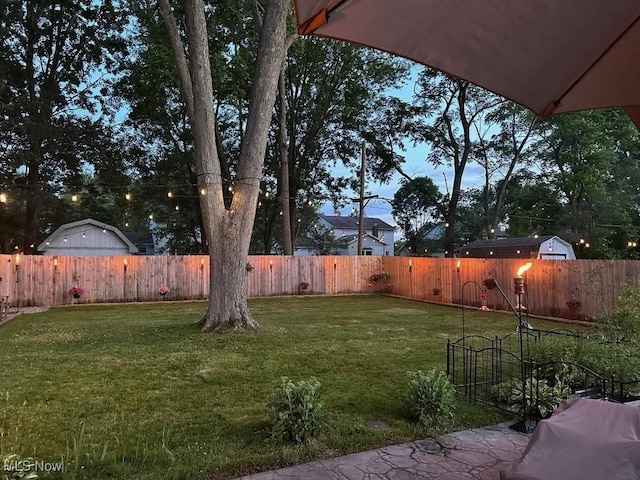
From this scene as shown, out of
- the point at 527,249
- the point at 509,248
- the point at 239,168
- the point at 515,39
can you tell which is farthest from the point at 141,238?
the point at 515,39

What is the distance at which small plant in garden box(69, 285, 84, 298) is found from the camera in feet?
38.9

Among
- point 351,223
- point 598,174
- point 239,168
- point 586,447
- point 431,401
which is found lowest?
point 431,401

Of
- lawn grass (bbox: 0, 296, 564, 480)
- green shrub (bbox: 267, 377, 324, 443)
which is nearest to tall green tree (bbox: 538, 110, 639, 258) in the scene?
lawn grass (bbox: 0, 296, 564, 480)

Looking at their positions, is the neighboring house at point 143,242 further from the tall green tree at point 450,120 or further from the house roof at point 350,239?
the tall green tree at point 450,120

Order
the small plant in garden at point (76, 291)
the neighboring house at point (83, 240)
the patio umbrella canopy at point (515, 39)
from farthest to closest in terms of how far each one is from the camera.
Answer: the neighboring house at point (83, 240) < the small plant in garden at point (76, 291) < the patio umbrella canopy at point (515, 39)

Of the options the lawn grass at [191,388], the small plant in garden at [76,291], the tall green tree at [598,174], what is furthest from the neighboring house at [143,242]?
the tall green tree at [598,174]

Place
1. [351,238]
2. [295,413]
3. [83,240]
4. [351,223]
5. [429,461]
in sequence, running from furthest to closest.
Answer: [351,223]
[351,238]
[83,240]
[295,413]
[429,461]

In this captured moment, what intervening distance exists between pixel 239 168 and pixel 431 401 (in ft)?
17.3

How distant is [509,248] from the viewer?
16422 mm

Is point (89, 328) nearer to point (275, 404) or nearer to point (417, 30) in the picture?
Answer: point (275, 404)

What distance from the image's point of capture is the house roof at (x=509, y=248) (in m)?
15.7

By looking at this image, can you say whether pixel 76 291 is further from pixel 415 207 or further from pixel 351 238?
pixel 351 238

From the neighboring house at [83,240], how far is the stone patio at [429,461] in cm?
1863

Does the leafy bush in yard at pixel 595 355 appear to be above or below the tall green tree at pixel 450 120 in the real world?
below
